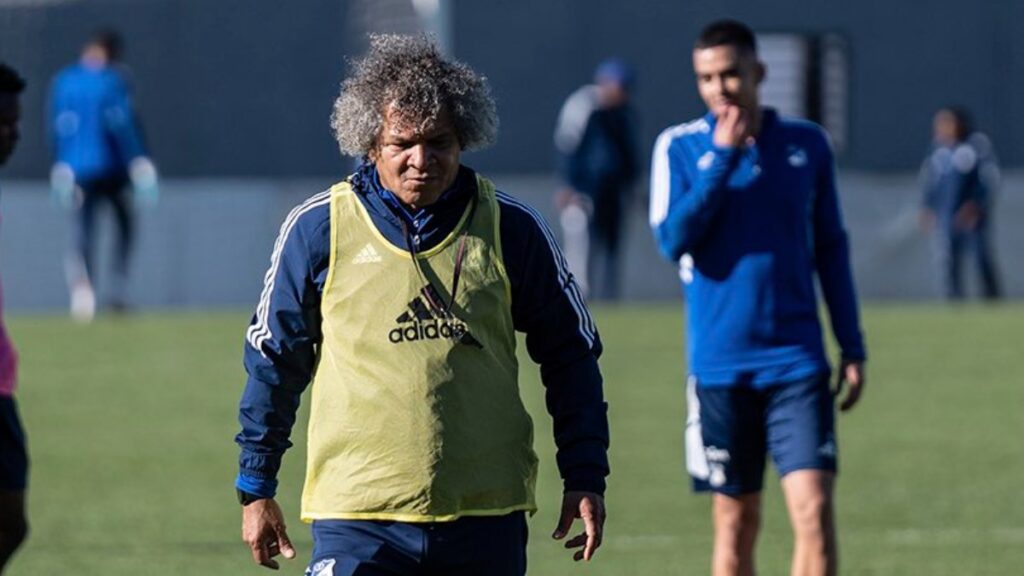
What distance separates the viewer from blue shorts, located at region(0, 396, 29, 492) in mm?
7855

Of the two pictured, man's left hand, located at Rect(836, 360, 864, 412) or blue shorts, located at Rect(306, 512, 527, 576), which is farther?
man's left hand, located at Rect(836, 360, 864, 412)

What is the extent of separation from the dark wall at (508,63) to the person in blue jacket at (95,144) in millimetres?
8016

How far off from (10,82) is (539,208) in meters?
21.2

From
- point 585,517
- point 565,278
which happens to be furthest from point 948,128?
point 585,517

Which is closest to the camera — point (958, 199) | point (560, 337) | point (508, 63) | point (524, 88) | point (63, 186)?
point (560, 337)

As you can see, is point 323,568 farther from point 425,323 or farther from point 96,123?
point 96,123

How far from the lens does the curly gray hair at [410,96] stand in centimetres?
570

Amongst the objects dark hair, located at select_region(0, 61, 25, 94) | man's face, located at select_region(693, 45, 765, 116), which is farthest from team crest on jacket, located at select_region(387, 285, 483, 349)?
dark hair, located at select_region(0, 61, 25, 94)

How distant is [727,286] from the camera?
27.1 feet

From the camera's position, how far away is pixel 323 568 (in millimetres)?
5695

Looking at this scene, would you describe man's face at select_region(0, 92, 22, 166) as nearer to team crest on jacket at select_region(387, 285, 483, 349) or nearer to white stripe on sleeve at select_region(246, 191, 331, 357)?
white stripe on sleeve at select_region(246, 191, 331, 357)

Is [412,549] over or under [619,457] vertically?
over

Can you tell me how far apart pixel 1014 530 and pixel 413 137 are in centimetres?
626

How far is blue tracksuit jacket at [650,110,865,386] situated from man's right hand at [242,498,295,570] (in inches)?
108
